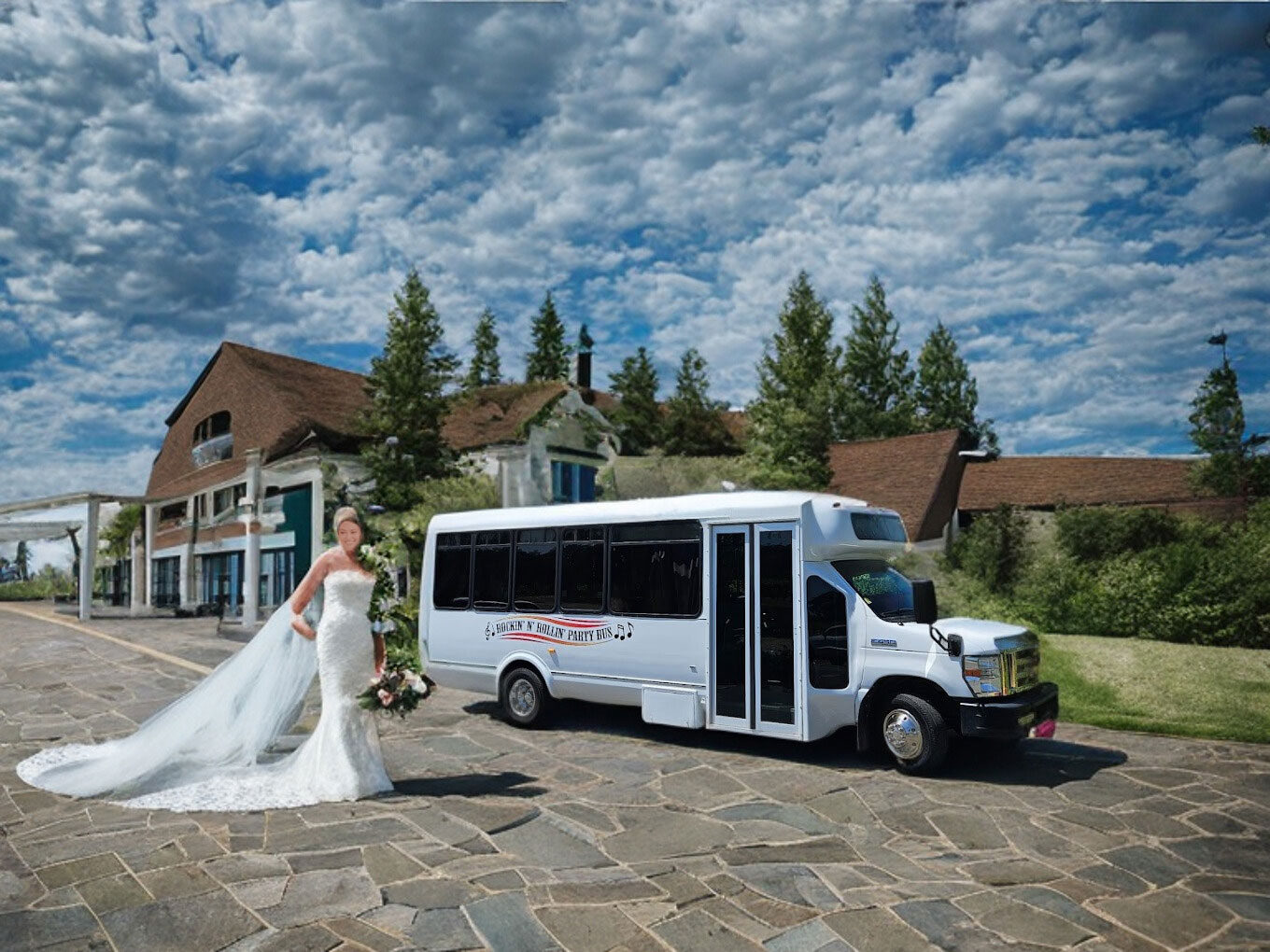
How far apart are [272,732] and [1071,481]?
29107mm

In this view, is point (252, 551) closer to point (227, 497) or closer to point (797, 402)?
point (227, 497)

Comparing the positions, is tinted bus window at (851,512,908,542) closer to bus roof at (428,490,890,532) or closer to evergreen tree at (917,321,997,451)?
bus roof at (428,490,890,532)

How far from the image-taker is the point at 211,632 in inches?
950

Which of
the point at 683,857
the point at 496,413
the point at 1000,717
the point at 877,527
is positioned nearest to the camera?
the point at 683,857

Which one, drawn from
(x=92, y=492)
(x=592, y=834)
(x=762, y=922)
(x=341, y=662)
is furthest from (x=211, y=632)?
(x=762, y=922)

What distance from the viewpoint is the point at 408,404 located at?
88.7 feet

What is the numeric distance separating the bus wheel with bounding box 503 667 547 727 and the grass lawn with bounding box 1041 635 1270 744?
23.5 feet

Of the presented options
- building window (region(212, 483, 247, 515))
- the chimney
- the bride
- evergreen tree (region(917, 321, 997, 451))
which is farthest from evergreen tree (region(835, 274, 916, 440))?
the bride

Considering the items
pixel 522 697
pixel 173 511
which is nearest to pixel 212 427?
pixel 173 511

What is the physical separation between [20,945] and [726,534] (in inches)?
276

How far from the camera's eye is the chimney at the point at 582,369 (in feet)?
176

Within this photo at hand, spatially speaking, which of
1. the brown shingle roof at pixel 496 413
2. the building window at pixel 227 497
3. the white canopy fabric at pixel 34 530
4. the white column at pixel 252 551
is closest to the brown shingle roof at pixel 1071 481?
the brown shingle roof at pixel 496 413

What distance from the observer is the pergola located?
29.4 meters

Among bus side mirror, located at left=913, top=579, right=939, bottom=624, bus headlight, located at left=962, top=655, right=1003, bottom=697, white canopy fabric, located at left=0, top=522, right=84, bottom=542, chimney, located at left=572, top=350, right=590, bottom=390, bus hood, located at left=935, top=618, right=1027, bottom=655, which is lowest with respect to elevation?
bus headlight, located at left=962, top=655, right=1003, bottom=697
